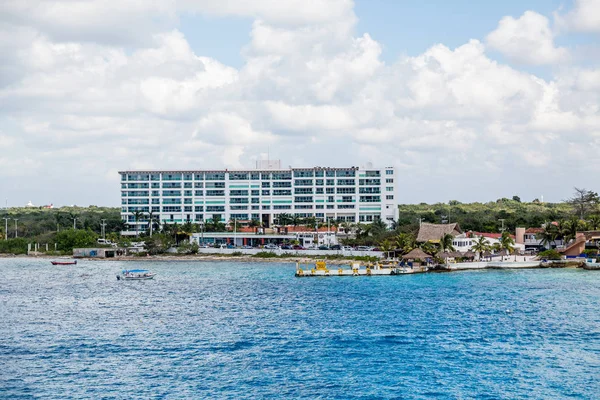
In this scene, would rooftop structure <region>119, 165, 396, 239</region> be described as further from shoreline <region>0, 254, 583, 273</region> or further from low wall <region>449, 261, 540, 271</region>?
low wall <region>449, 261, 540, 271</region>

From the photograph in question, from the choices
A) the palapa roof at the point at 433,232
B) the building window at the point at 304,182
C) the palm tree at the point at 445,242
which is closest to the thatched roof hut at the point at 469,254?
the palm tree at the point at 445,242

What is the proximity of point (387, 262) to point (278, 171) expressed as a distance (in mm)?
84216

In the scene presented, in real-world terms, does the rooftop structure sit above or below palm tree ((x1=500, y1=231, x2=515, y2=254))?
above

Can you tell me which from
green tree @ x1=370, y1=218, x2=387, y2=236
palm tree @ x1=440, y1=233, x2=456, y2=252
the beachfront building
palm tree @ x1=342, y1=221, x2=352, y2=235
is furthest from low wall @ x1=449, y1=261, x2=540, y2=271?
the beachfront building

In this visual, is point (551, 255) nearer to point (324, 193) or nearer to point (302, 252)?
point (302, 252)

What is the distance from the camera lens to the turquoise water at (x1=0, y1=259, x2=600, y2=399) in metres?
40.6

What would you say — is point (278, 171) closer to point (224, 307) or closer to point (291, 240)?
point (291, 240)

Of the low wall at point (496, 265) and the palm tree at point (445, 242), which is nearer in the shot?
the low wall at point (496, 265)

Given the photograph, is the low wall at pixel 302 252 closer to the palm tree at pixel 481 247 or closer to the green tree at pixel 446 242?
the green tree at pixel 446 242

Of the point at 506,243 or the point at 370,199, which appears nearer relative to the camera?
the point at 506,243

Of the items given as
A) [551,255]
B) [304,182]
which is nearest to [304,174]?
[304,182]

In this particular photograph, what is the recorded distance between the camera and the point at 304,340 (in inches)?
2087

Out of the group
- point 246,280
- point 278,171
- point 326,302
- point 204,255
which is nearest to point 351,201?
point 278,171

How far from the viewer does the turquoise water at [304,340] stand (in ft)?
133
